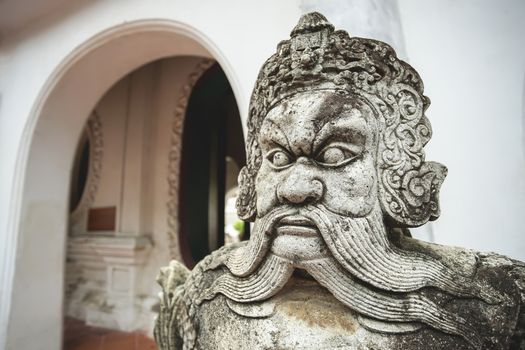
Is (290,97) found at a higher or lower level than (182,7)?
lower

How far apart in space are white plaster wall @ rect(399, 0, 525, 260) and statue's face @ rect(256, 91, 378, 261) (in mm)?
867

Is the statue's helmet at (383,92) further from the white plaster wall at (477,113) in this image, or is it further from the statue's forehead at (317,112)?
the white plaster wall at (477,113)

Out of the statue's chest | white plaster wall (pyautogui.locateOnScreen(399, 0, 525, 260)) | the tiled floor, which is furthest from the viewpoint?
the tiled floor

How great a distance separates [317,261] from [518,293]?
1.23 feet

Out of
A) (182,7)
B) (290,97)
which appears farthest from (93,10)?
(290,97)

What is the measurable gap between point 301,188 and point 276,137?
13 cm

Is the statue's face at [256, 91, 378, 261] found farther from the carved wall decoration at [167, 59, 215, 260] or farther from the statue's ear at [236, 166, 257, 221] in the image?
the carved wall decoration at [167, 59, 215, 260]

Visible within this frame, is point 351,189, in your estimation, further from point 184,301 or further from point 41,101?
point 41,101

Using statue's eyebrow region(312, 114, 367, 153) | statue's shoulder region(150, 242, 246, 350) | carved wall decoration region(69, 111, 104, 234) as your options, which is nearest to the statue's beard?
statue's eyebrow region(312, 114, 367, 153)

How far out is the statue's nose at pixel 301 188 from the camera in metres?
0.63

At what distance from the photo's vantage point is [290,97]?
A: 0.72m

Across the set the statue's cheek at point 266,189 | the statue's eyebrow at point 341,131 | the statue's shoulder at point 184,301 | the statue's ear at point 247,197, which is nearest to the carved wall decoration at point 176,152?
the statue's shoulder at point 184,301

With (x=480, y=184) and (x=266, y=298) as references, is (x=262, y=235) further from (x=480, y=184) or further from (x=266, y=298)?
(x=480, y=184)

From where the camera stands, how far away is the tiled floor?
2.55 metres
